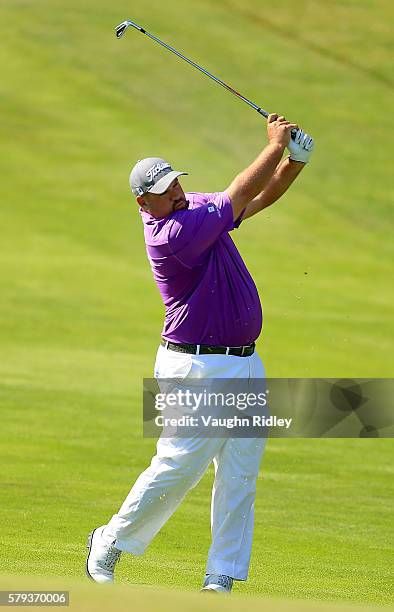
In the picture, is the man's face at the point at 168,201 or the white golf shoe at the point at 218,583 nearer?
the white golf shoe at the point at 218,583

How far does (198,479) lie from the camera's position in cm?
723

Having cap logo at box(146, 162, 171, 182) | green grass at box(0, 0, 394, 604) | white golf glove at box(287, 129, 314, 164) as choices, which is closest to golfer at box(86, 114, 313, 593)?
cap logo at box(146, 162, 171, 182)

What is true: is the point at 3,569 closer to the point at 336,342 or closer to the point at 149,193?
the point at 149,193

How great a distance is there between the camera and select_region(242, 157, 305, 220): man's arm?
301 inches

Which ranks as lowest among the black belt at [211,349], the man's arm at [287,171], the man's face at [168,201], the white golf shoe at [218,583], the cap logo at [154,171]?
the white golf shoe at [218,583]

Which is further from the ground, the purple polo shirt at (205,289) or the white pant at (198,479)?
the purple polo shirt at (205,289)

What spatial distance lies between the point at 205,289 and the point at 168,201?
49cm

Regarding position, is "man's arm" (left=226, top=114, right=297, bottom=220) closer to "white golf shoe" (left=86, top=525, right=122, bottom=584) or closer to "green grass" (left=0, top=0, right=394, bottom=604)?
"white golf shoe" (left=86, top=525, right=122, bottom=584)

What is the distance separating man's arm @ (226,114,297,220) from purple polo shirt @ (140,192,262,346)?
0.07 meters

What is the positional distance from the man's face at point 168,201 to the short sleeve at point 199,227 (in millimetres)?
135

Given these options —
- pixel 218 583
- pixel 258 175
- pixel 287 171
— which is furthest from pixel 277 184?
pixel 218 583

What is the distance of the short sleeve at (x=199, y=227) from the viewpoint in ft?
22.8

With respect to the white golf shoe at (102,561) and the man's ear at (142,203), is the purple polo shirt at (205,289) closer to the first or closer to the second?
the man's ear at (142,203)

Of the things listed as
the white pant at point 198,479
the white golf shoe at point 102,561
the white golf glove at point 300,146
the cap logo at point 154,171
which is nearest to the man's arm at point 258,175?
the white golf glove at point 300,146
